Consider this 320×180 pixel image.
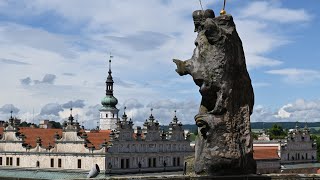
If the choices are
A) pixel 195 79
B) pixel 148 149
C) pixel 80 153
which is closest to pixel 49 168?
pixel 80 153

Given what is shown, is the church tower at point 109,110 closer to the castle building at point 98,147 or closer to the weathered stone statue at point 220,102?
the castle building at point 98,147

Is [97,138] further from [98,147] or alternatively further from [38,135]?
[38,135]

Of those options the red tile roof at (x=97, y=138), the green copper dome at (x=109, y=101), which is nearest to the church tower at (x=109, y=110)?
the green copper dome at (x=109, y=101)

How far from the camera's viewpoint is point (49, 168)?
58.4m

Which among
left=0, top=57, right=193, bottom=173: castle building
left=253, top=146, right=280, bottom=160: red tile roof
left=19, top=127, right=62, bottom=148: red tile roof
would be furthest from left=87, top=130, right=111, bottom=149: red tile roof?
left=253, top=146, right=280, bottom=160: red tile roof

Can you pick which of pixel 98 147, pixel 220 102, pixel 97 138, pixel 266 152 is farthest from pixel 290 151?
pixel 220 102

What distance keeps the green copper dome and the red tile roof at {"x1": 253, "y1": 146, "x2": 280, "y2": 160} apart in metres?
17.3

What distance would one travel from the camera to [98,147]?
187ft

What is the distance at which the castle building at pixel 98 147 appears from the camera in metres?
57.0

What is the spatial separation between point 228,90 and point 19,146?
52.2 meters

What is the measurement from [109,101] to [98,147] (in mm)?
17606

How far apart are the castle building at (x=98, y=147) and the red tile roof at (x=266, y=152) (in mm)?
10041

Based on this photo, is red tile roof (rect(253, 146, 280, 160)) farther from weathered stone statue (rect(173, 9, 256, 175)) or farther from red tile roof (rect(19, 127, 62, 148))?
weathered stone statue (rect(173, 9, 256, 175))

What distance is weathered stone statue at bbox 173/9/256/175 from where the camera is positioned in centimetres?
1099
